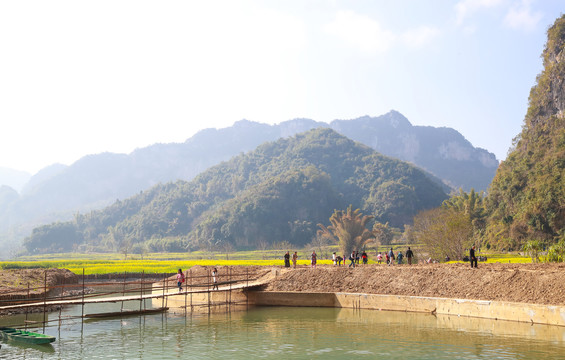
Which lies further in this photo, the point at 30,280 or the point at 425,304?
the point at 30,280

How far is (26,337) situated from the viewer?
72.5 feet

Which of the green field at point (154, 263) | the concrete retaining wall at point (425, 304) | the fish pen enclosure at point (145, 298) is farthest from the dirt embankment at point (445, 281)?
the green field at point (154, 263)

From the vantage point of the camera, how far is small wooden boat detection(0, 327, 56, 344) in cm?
2194

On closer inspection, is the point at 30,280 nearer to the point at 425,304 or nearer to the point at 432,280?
the point at 425,304

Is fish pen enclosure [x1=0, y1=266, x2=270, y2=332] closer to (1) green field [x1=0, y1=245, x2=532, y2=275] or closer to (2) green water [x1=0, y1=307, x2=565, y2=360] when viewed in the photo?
(2) green water [x1=0, y1=307, x2=565, y2=360]

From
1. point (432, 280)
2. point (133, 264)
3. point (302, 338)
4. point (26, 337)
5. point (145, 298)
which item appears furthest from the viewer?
point (133, 264)

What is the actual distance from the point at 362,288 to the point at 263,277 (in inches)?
360

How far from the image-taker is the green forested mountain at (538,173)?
66.2 metres

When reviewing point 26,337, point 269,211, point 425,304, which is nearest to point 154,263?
point 425,304

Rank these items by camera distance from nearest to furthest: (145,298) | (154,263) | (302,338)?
(302,338) → (145,298) → (154,263)

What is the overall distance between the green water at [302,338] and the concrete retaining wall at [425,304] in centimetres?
71

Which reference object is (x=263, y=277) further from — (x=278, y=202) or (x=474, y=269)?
(x=278, y=202)

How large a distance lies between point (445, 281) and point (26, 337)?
2309 cm

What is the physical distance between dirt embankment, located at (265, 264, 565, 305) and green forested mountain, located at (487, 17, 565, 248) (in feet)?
129
